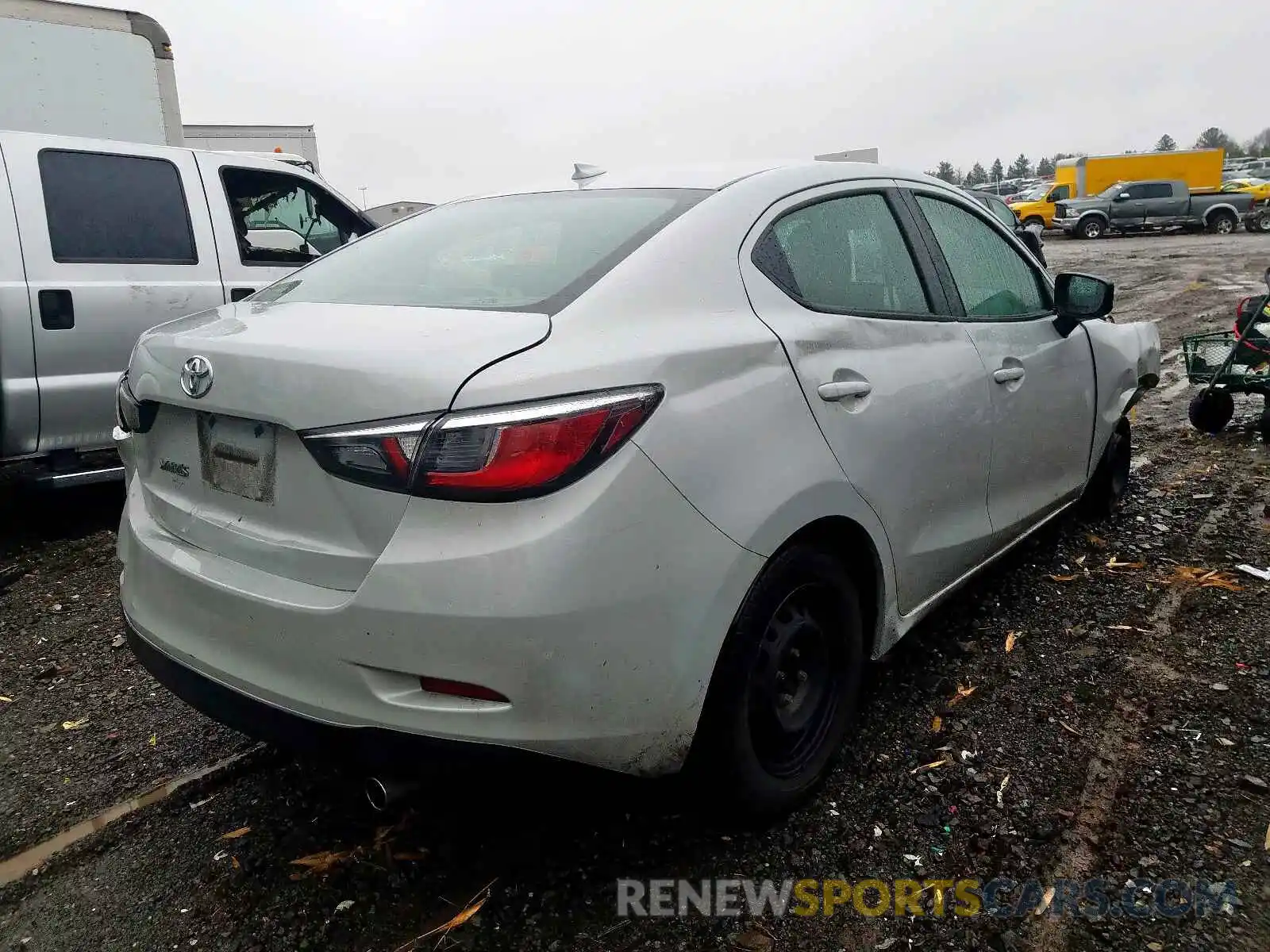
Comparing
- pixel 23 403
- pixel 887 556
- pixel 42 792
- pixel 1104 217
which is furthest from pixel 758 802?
pixel 1104 217

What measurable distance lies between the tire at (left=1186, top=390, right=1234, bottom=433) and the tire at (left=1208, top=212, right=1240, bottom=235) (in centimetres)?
2877

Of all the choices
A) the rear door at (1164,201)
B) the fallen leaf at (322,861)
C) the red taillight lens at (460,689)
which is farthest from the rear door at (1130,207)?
the red taillight lens at (460,689)

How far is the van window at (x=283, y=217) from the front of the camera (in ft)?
17.8

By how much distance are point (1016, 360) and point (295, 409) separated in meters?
2.34

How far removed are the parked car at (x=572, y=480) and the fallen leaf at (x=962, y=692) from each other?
Result: 0.43 meters

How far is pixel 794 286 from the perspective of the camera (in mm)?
2387

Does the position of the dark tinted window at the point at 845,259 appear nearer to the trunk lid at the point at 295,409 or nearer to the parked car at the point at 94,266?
the trunk lid at the point at 295,409

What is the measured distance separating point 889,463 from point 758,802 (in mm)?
913

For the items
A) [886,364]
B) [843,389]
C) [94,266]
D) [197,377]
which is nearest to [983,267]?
[886,364]

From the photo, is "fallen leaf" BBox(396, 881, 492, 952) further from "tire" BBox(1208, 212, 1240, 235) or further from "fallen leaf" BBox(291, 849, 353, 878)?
"tire" BBox(1208, 212, 1240, 235)

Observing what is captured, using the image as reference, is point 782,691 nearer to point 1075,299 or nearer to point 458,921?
point 458,921

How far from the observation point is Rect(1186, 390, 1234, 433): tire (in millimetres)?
6082

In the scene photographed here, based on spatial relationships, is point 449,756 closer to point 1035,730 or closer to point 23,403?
point 1035,730

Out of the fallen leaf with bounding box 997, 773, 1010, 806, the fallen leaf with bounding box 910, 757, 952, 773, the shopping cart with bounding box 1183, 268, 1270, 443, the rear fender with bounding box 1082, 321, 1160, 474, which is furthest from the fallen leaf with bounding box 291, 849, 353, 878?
the shopping cart with bounding box 1183, 268, 1270, 443
